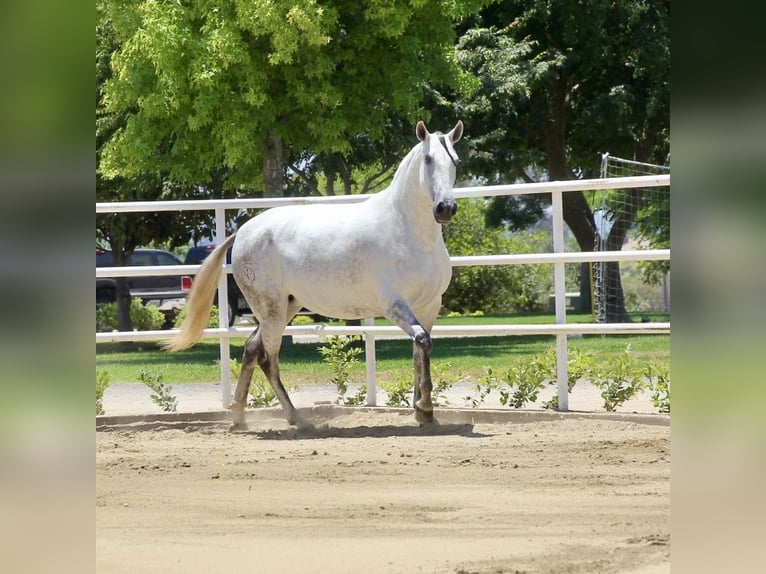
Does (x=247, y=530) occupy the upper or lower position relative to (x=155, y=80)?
lower

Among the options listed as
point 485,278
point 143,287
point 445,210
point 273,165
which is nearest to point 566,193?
point 485,278

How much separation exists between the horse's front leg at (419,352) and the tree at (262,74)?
308 inches

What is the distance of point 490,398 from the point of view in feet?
29.0

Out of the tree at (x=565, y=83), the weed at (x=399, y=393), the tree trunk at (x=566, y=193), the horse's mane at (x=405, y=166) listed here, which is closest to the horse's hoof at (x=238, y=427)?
the weed at (x=399, y=393)

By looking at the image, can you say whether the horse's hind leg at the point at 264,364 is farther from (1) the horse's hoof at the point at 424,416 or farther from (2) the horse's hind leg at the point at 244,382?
(1) the horse's hoof at the point at 424,416

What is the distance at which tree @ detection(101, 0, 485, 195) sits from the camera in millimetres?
14250

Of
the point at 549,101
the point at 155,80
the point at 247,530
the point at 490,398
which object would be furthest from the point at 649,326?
the point at 549,101

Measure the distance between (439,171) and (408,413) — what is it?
6.88 feet

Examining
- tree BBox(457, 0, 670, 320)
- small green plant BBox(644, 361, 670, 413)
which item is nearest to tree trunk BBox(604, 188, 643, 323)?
tree BBox(457, 0, 670, 320)

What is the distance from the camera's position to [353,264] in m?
6.97
